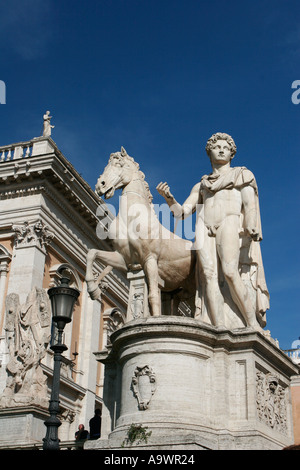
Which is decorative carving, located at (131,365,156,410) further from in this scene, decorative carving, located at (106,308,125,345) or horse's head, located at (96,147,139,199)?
decorative carving, located at (106,308,125,345)

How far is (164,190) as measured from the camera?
10.2 metres

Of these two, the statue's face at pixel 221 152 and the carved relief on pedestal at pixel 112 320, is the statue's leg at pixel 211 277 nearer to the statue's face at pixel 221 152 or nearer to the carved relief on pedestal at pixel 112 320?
the statue's face at pixel 221 152

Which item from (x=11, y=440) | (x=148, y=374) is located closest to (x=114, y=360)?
(x=148, y=374)

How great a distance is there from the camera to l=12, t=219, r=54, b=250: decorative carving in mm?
25281

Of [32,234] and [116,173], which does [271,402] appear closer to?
[116,173]

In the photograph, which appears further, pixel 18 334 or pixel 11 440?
pixel 18 334

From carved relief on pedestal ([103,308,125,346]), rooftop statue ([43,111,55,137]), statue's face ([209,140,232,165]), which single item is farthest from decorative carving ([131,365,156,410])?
carved relief on pedestal ([103,308,125,346])

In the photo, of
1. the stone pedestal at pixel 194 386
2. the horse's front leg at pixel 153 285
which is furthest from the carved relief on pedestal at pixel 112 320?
the stone pedestal at pixel 194 386

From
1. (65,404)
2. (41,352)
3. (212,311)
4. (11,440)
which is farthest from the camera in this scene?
(65,404)
